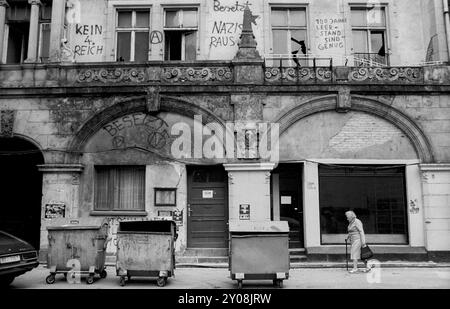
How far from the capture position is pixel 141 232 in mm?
10703

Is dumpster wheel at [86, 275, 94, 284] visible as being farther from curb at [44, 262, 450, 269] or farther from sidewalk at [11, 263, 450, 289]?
curb at [44, 262, 450, 269]

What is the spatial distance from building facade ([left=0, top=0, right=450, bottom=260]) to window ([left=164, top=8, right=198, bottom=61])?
3.52 feet

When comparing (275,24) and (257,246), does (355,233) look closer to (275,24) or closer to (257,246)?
(257,246)

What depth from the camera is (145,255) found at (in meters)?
10.7

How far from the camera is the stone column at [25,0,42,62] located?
51.4ft

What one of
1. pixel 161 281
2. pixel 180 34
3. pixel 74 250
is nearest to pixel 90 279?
pixel 74 250

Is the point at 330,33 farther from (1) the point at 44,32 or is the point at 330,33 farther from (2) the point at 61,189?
(2) the point at 61,189

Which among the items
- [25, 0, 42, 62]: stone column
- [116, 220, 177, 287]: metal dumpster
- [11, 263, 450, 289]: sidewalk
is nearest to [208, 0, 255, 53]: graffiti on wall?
[25, 0, 42, 62]: stone column

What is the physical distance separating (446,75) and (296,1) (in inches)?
219

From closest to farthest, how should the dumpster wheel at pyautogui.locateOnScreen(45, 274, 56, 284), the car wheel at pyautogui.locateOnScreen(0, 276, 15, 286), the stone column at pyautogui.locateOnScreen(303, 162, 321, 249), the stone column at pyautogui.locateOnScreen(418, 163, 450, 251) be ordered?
the car wheel at pyautogui.locateOnScreen(0, 276, 15, 286) < the dumpster wheel at pyautogui.locateOnScreen(45, 274, 56, 284) < the stone column at pyautogui.locateOnScreen(418, 163, 450, 251) < the stone column at pyautogui.locateOnScreen(303, 162, 321, 249)

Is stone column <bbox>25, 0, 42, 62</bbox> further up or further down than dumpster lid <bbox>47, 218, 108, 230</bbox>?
further up

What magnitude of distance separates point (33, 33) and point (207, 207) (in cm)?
835

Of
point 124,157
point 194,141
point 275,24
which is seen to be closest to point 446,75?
point 275,24

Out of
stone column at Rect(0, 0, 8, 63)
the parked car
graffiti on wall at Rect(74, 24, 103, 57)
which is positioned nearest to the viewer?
the parked car
